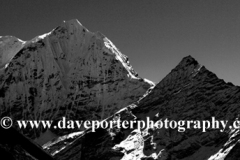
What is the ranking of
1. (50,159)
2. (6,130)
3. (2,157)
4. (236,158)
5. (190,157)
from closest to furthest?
(2,157) < (6,130) < (50,159) < (236,158) < (190,157)

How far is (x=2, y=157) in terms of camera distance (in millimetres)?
8172

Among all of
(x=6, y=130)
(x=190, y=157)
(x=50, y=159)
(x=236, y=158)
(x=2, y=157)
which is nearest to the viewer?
(x=2, y=157)

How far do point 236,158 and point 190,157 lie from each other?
24.7 m

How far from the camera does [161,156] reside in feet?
643

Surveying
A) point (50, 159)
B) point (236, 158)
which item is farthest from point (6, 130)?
point (236, 158)

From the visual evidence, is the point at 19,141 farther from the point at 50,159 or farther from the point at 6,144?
the point at 50,159

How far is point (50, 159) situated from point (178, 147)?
635 ft

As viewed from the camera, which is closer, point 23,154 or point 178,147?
point 23,154

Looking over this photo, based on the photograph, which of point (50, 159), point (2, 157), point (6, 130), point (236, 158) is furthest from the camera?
point (236, 158)

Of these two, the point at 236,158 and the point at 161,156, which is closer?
the point at 236,158

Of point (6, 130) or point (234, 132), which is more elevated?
point (6, 130)

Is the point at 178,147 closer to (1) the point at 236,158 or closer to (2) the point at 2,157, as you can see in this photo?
(1) the point at 236,158

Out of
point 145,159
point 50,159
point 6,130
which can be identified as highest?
point 6,130

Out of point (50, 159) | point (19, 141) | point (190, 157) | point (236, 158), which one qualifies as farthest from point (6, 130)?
point (190, 157)
